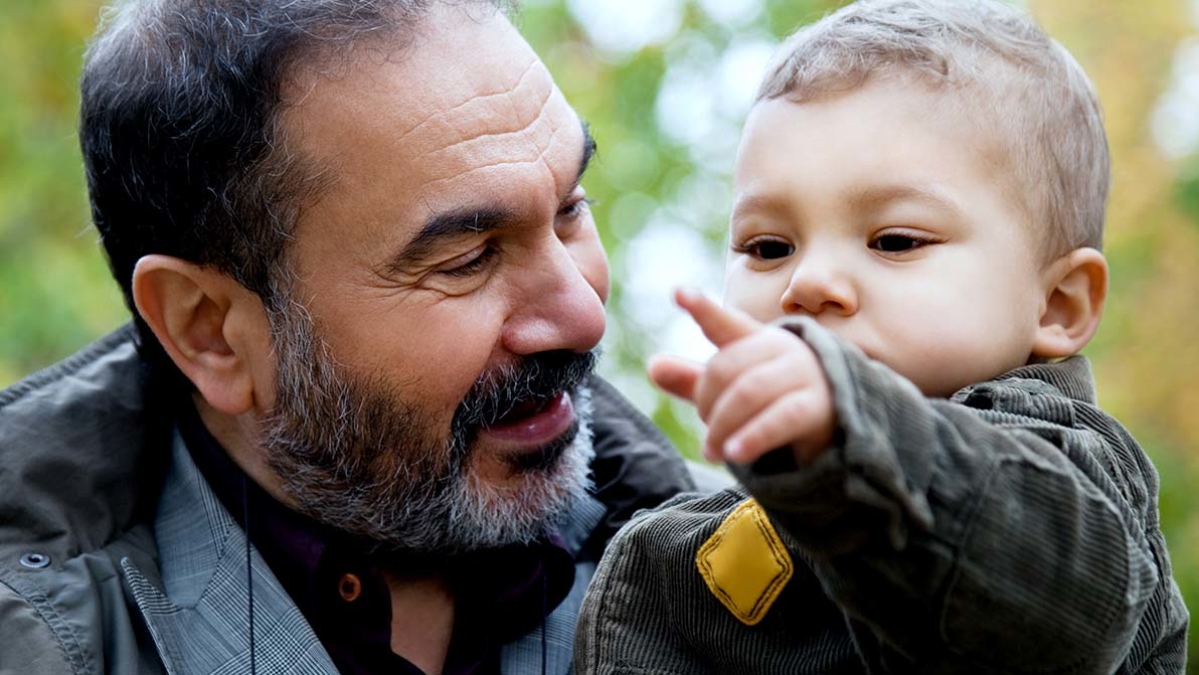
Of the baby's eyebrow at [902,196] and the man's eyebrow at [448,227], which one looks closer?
the baby's eyebrow at [902,196]

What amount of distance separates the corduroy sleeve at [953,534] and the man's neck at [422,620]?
4.12 feet

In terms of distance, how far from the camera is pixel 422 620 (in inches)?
100

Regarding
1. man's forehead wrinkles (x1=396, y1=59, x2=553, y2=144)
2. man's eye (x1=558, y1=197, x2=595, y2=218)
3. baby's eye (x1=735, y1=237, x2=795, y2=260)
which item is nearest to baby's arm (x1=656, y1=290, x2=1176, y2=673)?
baby's eye (x1=735, y1=237, x2=795, y2=260)

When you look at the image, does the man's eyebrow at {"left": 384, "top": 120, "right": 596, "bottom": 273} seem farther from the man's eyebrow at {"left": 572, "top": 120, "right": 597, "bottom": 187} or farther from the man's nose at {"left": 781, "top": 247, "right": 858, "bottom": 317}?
the man's nose at {"left": 781, "top": 247, "right": 858, "bottom": 317}

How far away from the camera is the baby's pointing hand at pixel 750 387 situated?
128cm

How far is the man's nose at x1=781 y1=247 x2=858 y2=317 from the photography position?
70.7 inches

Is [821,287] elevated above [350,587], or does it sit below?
above

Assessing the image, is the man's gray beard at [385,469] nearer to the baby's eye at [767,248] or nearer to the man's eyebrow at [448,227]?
the man's eyebrow at [448,227]

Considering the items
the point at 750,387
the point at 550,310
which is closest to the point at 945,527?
the point at 750,387

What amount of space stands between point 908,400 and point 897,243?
52cm

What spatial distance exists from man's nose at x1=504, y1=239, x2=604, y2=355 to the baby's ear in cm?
85

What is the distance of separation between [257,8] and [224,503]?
983 mm

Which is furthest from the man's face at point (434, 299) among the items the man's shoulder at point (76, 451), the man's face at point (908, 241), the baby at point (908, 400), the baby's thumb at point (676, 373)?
the baby's thumb at point (676, 373)

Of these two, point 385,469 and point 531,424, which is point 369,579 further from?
point 531,424
